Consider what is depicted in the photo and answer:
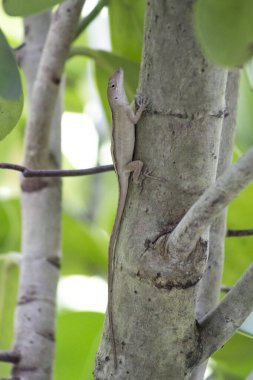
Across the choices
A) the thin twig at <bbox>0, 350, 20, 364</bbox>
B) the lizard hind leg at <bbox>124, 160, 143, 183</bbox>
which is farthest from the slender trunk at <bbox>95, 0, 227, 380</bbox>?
the thin twig at <bbox>0, 350, 20, 364</bbox>

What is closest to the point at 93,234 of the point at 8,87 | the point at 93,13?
the point at 93,13

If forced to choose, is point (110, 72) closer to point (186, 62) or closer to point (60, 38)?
point (60, 38)

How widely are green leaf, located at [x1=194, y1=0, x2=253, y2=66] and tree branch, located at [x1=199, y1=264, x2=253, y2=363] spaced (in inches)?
7.0

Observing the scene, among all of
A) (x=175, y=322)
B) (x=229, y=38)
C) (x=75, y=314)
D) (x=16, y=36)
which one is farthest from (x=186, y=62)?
(x=16, y=36)

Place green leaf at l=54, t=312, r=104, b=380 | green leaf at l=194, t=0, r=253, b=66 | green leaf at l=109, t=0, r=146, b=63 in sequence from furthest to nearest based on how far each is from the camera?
1. green leaf at l=54, t=312, r=104, b=380
2. green leaf at l=109, t=0, r=146, b=63
3. green leaf at l=194, t=0, r=253, b=66

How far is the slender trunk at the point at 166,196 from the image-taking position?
410 millimetres

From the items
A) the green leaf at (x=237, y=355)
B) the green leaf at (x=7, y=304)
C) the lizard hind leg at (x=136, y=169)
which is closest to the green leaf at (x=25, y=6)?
the lizard hind leg at (x=136, y=169)

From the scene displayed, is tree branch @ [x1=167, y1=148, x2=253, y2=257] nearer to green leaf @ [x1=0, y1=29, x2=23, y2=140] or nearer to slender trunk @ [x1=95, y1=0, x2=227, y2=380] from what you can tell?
slender trunk @ [x1=95, y1=0, x2=227, y2=380]

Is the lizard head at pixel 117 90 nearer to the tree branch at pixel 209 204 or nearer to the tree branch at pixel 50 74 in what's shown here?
the tree branch at pixel 50 74

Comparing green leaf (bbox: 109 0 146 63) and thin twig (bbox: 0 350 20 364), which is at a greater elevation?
green leaf (bbox: 109 0 146 63)

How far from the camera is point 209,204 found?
1.24ft

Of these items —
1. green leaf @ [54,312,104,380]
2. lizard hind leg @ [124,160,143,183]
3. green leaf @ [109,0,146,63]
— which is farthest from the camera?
green leaf @ [54,312,104,380]

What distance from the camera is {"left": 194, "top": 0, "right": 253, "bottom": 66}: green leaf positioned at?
34 centimetres

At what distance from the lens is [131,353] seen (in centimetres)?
48
